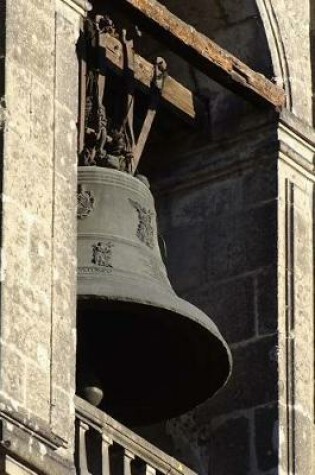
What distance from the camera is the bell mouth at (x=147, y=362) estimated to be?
542 inches

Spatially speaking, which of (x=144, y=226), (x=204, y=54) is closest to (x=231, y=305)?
(x=144, y=226)

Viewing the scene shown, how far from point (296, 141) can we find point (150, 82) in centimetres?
67

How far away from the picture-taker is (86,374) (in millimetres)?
13773

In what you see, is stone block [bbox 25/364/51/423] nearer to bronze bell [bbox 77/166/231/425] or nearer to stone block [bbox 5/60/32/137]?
bronze bell [bbox 77/166/231/425]

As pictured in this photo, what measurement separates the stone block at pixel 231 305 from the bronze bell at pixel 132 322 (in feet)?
1.57

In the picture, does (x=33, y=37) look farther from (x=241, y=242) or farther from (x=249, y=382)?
(x=249, y=382)

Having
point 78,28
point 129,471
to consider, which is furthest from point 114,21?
point 129,471

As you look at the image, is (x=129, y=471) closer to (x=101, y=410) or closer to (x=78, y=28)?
(x=101, y=410)

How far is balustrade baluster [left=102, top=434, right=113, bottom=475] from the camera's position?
13.2m

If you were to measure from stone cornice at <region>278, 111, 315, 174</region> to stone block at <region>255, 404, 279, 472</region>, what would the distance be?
106 centimetres

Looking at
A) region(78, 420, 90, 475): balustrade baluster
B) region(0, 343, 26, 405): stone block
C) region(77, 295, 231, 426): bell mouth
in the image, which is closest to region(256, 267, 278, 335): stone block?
region(77, 295, 231, 426): bell mouth

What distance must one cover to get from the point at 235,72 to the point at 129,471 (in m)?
1.85

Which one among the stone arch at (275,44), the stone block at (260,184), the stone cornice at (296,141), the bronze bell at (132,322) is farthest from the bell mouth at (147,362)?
the stone arch at (275,44)

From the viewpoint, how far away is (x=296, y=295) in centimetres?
1440
